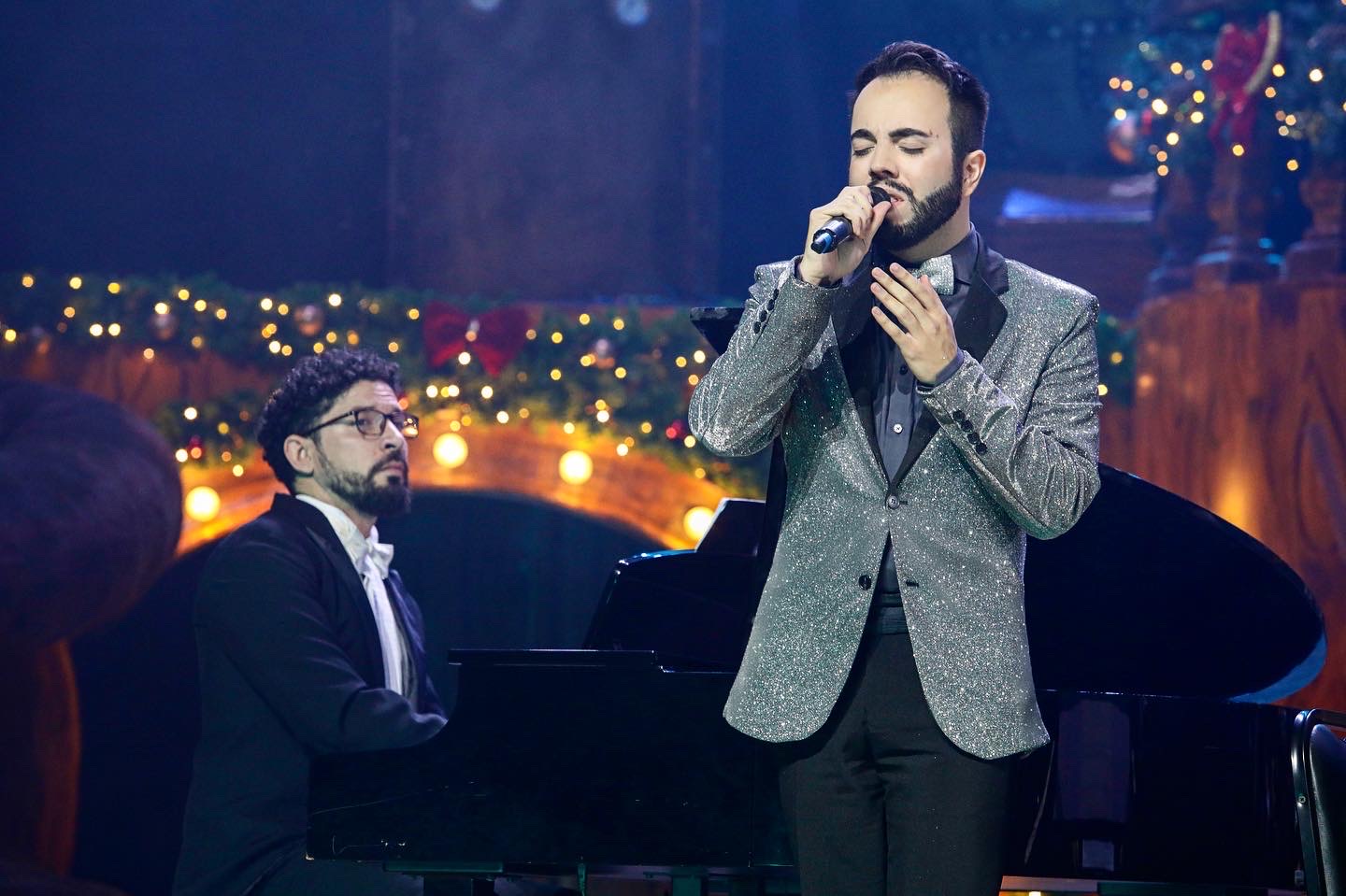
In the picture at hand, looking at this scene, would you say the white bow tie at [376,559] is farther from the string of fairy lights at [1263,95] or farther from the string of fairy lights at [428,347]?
the string of fairy lights at [1263,95]

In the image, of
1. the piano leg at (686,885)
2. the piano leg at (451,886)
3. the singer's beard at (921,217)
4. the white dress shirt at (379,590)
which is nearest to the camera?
the singer's beard at (921,217)

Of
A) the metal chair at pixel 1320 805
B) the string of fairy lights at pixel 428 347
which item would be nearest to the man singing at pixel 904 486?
the metal chair at pixel 1320 805

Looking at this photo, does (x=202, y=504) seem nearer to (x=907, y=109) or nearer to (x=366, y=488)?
(x=366, y=488)

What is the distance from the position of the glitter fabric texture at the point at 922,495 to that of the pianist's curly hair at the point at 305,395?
2536 millimetres

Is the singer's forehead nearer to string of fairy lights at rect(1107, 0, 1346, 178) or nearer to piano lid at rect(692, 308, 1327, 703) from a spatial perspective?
piano lid at rect(692, 308, 1327, 703)

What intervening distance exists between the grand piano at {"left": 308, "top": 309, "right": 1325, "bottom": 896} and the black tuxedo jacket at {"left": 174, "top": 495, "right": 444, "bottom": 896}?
67 centimetres

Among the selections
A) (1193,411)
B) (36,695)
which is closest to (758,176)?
(1193,411)

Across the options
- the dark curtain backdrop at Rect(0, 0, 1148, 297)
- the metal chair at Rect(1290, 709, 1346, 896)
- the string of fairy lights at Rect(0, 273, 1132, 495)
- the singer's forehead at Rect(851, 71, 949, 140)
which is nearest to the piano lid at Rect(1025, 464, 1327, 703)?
the metal chair at Rect(1290, 709, 1346, 896)

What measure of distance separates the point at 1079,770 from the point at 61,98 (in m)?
5.72

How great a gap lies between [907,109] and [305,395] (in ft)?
8.87

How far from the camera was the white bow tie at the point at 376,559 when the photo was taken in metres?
4.09

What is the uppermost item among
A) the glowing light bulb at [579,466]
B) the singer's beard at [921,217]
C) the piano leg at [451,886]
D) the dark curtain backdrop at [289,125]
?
the dark curtain backdrop at [289,125]

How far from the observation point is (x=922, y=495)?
6.20 ft

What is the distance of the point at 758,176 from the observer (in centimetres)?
762
